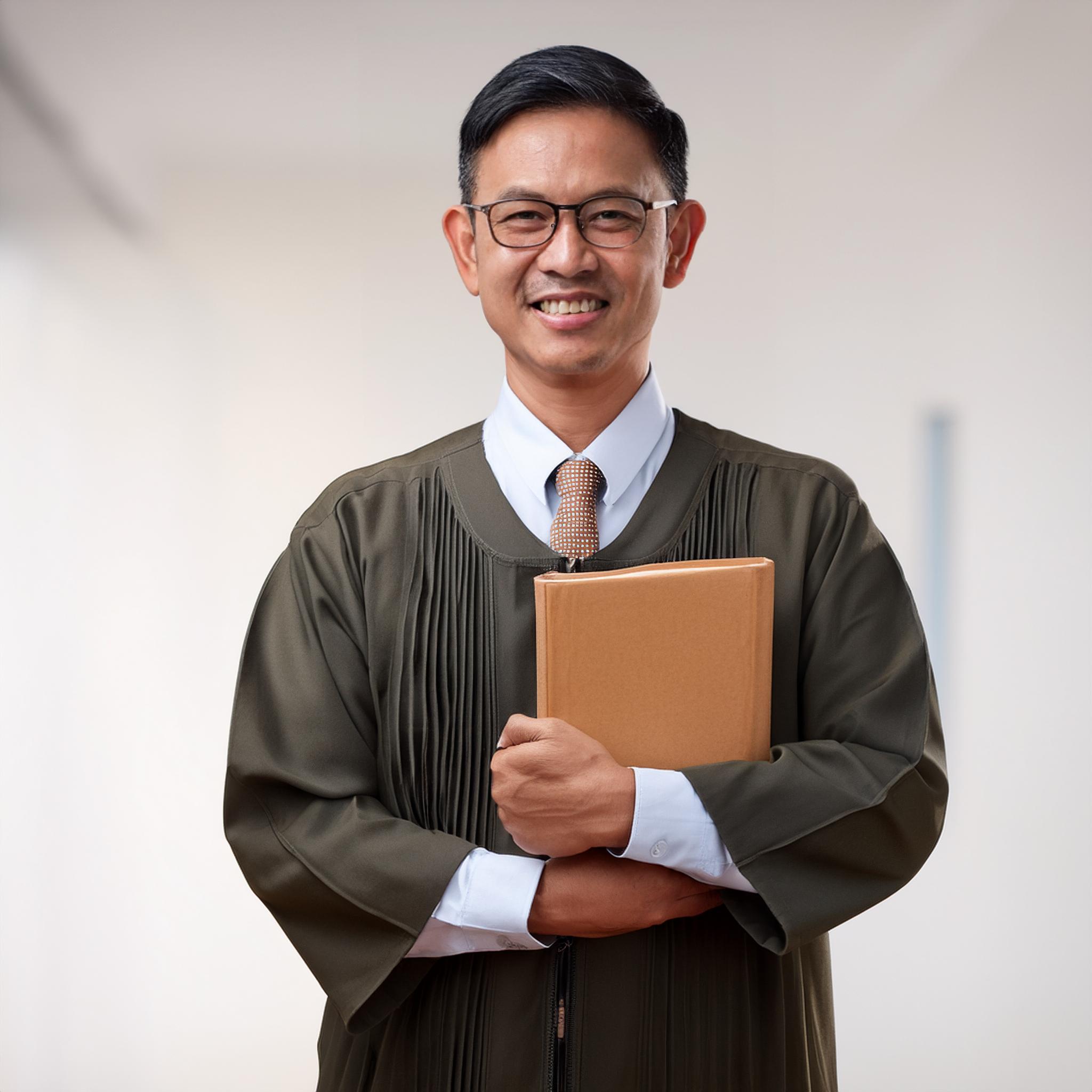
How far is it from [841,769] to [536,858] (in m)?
0.37

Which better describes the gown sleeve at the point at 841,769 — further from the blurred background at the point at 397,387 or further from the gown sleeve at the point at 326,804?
the blurred background at the point at 397,387

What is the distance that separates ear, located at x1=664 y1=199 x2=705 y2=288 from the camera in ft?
5.38

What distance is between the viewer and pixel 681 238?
1657 mm

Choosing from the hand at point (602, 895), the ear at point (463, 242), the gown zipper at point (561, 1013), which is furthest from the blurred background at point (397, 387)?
the hand at point (602, 895)

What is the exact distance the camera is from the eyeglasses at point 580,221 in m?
1.50

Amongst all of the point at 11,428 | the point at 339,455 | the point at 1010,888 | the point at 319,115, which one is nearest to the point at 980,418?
the point at 1010,888

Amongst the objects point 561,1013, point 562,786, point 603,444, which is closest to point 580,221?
point 603,444

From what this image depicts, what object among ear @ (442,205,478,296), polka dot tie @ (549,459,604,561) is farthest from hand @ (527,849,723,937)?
ear @ (442,205,478,296)

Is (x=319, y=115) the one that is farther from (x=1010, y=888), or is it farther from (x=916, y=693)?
(x=1010, y=888)

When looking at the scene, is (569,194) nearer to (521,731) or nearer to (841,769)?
(521,731)

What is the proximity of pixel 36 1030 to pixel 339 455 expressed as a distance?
5.07 feet

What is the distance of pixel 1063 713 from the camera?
3.00 m

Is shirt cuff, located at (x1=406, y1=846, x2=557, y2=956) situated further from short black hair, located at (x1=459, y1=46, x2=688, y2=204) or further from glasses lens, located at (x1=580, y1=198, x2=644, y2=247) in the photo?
short black hair, located at (x1=459, y1=46, x2=688, y2=204)

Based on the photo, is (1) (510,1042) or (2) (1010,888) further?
(2) (1010,888)
